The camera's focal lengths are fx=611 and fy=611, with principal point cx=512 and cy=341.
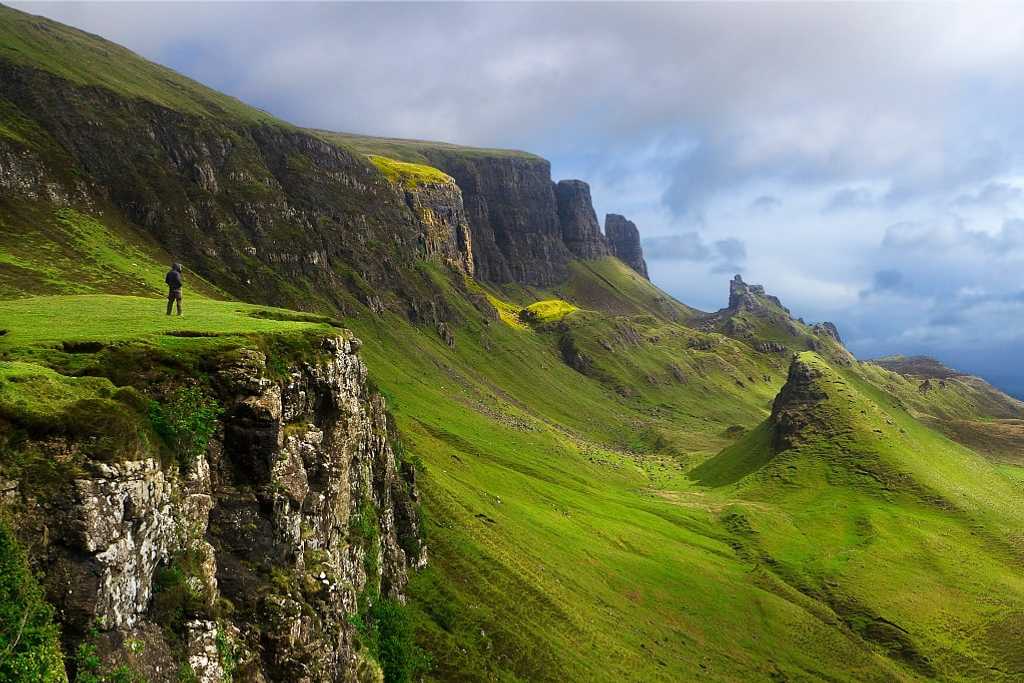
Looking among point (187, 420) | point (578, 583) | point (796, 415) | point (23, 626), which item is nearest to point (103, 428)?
point (187, 420)

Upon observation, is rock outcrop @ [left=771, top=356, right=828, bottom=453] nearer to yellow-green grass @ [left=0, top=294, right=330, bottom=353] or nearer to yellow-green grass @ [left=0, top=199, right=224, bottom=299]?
yellow-green grass @ [left=0, top=199, right=224, bottom=299]

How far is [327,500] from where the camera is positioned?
3381 centimetres

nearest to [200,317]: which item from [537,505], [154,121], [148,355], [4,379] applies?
[148,355]

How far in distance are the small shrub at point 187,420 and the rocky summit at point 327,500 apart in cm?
13

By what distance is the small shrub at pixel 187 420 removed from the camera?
974 inches

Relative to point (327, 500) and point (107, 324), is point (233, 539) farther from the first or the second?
point (107, 324)

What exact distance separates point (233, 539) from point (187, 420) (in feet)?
18.7

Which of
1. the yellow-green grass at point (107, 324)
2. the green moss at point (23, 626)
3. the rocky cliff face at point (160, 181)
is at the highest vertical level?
the rocky cliff face at point (160, 181)

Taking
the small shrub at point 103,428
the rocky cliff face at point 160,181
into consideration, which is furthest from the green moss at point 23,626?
the rocky cliff face at point 160,181

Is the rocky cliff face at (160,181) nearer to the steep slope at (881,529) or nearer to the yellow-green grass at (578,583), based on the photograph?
the yellow-green grass at (578,583)

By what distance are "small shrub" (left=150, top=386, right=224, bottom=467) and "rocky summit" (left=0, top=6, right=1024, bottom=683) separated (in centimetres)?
13

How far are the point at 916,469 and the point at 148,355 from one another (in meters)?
180

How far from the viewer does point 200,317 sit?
39500 millimetres

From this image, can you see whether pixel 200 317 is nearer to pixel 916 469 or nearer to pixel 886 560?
pixel 886 560
